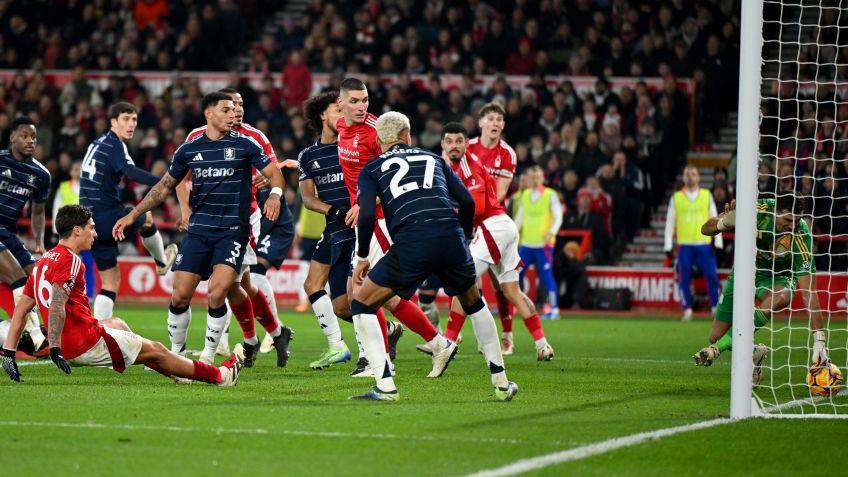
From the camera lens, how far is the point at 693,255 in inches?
781

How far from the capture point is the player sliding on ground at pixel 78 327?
930 cm

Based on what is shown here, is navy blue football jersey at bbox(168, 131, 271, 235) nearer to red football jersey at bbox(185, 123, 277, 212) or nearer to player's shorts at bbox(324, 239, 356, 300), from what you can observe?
red football jersey at bbox(185, 123, 277, 212)

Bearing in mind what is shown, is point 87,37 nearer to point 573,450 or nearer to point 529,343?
point 529,343

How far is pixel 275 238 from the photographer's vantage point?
1369 cm

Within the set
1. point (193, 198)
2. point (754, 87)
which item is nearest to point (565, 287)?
point (193, 198)

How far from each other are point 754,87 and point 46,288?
5343 millimetres

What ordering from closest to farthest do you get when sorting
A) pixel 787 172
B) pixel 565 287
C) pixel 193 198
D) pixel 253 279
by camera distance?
pixel 193 198 < pixel 253 279 < pixel 787 172 < pixel 565 287

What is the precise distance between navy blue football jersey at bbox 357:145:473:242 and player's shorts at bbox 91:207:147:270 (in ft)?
15.2

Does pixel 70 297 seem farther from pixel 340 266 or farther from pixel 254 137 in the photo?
pixel 254 137

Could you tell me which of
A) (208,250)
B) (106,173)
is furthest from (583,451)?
(106,173)

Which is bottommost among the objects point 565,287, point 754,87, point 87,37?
point 565,287

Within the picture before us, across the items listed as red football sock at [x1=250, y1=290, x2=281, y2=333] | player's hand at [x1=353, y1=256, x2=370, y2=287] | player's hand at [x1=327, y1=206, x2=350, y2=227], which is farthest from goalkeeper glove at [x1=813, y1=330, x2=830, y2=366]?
red football sock at [x1=250, y1=290, x2=281, y2=333]

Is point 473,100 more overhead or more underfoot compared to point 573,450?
more overhead

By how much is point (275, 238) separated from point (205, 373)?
4.12 m
